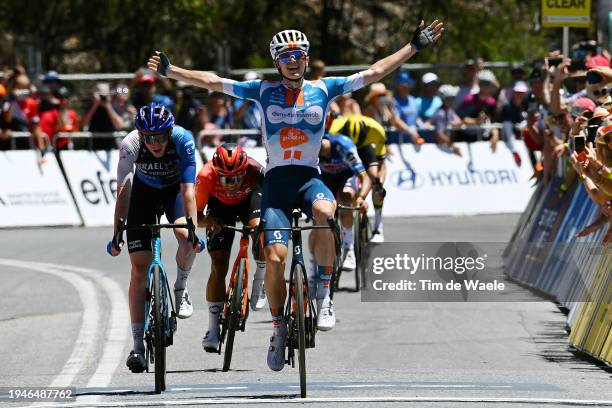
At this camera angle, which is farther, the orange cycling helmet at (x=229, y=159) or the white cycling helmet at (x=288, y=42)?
the orange cycling helmet at (x=229, y=159)

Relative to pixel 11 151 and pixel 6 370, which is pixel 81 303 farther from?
pixel 11 151

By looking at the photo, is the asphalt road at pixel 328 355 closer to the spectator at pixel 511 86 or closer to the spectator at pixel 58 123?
the spectator at pixel 58 123

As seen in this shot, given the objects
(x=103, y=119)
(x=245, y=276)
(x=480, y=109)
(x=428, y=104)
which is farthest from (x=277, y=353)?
(x=480, y=109)

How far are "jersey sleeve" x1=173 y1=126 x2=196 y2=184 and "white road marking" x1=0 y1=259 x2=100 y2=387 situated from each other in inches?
62.2

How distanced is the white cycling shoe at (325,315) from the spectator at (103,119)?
1444cm

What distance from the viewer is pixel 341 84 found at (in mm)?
10961

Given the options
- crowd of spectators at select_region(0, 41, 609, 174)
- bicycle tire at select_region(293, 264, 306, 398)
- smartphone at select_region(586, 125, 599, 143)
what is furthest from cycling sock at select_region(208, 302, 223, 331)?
crowd of spectators at select_region(0, 41, 609, 174)

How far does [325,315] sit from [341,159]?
5.93 meters

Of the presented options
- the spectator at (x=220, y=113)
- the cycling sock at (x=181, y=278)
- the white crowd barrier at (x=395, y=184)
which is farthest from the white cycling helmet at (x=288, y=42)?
the spectator at (x=220, y=113)

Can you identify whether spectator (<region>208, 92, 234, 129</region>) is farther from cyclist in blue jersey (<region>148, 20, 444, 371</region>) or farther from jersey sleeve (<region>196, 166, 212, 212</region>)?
cyclist in blue jersey (<region>148, 20, 444, 371</region>)

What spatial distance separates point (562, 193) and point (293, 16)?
2034 centimetres

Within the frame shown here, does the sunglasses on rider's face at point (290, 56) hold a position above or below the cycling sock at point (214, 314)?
above

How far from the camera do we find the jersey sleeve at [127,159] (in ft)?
35.4

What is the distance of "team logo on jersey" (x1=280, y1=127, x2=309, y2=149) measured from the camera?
426 inches
